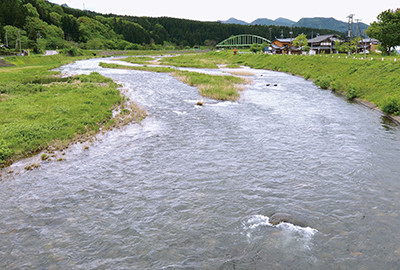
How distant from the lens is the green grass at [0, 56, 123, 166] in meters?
19.7

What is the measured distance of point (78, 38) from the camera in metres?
190

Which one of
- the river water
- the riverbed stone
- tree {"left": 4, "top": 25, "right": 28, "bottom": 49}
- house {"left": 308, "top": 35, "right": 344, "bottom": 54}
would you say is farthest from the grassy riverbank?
tree {"left": 4, "top": 25, "right": 28, "bottom": 49}

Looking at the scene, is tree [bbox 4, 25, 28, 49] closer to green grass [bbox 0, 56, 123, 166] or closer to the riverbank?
green grass [bbox 0, 56, 123, 166]

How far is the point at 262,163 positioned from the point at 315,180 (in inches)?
135

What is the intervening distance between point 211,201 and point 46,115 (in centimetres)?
1855

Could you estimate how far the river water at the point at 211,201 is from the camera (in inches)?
404

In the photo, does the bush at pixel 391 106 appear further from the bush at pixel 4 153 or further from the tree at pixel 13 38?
the tree at pixel 13 38

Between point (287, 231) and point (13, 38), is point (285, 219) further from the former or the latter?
point (13, 38)

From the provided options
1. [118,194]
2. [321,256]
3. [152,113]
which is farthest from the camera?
[152,113]

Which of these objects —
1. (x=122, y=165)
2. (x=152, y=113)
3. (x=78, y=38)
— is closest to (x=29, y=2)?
(x=78, y=38)

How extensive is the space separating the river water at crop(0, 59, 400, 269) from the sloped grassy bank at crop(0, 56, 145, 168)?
7.08 feet

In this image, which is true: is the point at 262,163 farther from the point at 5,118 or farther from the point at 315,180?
the point at 5,118

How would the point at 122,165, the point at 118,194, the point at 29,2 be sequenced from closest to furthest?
the point at 118,194 < the point at 122,165 < the point at 29,2

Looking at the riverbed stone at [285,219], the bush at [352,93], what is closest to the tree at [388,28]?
the bush at [352,93]
